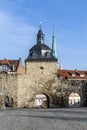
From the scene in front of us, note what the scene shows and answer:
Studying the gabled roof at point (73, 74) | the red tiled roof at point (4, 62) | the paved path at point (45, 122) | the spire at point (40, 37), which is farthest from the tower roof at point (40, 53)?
the paved path at point (45, 122)

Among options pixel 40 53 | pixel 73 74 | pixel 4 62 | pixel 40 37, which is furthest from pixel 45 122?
pixel 73 74

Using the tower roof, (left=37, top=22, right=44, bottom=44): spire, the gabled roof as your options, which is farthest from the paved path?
the gabled roof

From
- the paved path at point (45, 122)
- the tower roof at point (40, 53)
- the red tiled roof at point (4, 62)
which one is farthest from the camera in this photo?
the red tiled roof at point (4, 62)

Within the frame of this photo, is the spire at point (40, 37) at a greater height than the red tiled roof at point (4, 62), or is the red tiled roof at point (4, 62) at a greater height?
the spire at point (40, 37)

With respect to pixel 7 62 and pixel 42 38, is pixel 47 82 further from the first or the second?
pixel 7 62

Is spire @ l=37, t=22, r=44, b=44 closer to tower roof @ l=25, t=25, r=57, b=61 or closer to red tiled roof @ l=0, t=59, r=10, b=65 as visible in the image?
tower roof @ l=25, t=25, r=57, b=61

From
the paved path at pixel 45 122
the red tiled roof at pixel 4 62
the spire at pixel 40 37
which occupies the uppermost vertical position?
the spire at pixel 40 37

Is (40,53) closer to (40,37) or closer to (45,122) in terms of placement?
(40,37)

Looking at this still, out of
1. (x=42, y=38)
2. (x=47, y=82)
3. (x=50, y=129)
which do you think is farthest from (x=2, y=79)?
(x=50, y=129)

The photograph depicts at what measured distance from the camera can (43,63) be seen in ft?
175

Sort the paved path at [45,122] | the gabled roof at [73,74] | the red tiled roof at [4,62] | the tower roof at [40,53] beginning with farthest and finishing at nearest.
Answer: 1. the gabled roof at [73,74]
2. the red tiled roof at [4,62]
3. the tower roof at [40,53]
4. the paved path at [45,122]

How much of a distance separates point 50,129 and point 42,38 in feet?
138

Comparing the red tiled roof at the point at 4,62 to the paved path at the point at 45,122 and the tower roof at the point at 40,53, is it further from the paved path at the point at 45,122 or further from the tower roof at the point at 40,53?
the paved path at the point at 45,122

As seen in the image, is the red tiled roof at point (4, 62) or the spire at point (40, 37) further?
the red tiled roof at point (4, 62)
